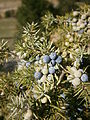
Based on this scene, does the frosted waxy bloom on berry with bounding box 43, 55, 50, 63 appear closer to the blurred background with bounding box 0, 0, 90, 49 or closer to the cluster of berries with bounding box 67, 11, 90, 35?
the cluster of berries with bounding box 67, 11, 90, 35

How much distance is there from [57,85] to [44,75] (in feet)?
0.11

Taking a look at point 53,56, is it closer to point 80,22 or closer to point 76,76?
point 76,76

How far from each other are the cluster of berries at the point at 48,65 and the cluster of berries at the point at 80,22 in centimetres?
15

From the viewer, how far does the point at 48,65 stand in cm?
51

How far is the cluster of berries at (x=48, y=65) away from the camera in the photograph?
1.65 ft

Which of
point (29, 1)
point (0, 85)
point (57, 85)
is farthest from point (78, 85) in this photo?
point (29, 1)

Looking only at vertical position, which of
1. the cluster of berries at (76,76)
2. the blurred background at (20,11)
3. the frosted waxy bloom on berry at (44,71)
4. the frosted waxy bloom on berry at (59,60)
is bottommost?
the blurred background at (20,11)

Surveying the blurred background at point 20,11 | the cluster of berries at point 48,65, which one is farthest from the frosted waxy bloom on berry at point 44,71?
the blurred background at point 20,11

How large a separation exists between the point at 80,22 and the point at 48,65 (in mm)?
200

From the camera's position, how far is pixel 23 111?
483 mm

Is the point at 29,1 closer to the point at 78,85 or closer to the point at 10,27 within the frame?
the point at 10,27

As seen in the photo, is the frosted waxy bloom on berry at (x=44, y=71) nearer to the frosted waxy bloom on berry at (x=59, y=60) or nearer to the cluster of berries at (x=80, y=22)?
the frosted waxy bloom on berry at (x=59, y=60)

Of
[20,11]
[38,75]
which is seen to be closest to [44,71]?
[38,75]

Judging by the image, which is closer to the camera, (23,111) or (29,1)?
(23,111)
